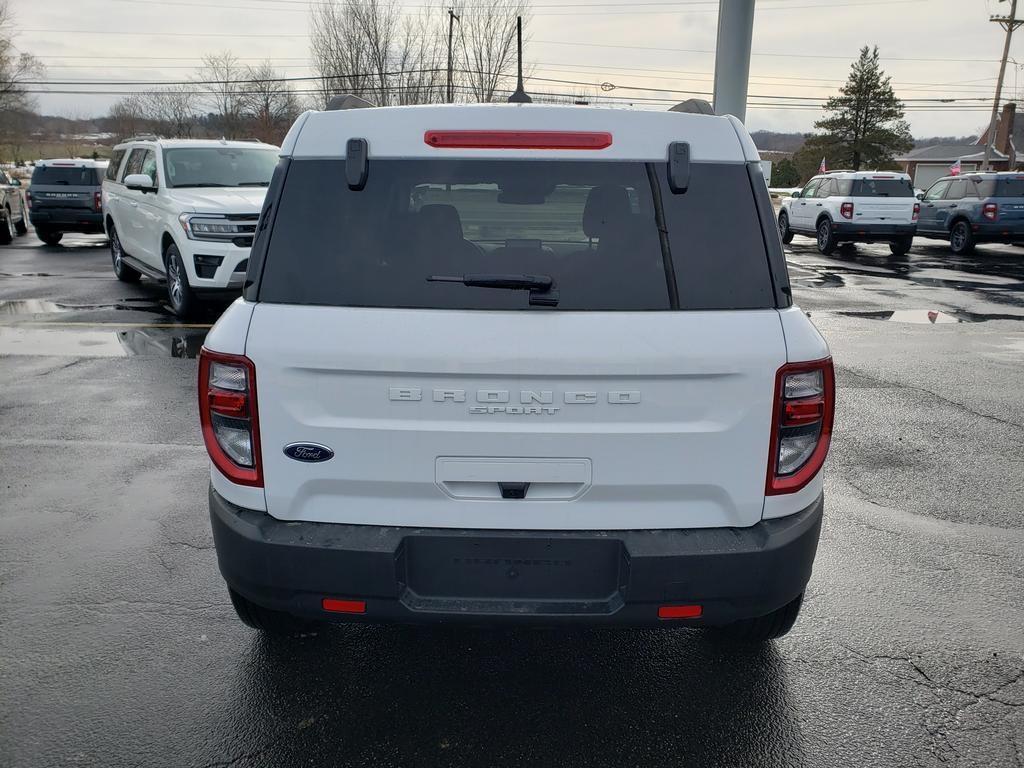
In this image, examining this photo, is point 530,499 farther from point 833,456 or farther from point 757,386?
point 833,456

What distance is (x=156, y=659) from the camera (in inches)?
122

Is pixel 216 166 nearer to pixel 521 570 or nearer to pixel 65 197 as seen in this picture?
pixel 521 570

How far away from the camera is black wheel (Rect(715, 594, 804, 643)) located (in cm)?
286

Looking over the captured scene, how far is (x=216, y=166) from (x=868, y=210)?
1557 cm

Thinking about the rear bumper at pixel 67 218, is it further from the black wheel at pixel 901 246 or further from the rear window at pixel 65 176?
the black wheel at pixel 901 246

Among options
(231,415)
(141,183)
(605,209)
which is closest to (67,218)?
(141,183)

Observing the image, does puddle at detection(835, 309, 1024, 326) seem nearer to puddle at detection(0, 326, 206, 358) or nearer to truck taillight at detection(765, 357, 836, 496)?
puddle at detection(0, 326, 206, 358)

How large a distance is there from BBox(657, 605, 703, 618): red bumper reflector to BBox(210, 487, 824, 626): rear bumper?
0.07ft

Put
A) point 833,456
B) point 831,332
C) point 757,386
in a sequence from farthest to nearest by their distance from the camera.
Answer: point 831,332 → point 833,456 → point 757,386

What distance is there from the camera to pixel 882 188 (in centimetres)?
1972

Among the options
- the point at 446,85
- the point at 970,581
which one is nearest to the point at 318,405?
the point at 970,581

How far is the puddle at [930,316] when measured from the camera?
11023 mm

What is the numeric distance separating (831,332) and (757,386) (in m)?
8.49

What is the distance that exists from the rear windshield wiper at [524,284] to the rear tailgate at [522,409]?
0.16ft
